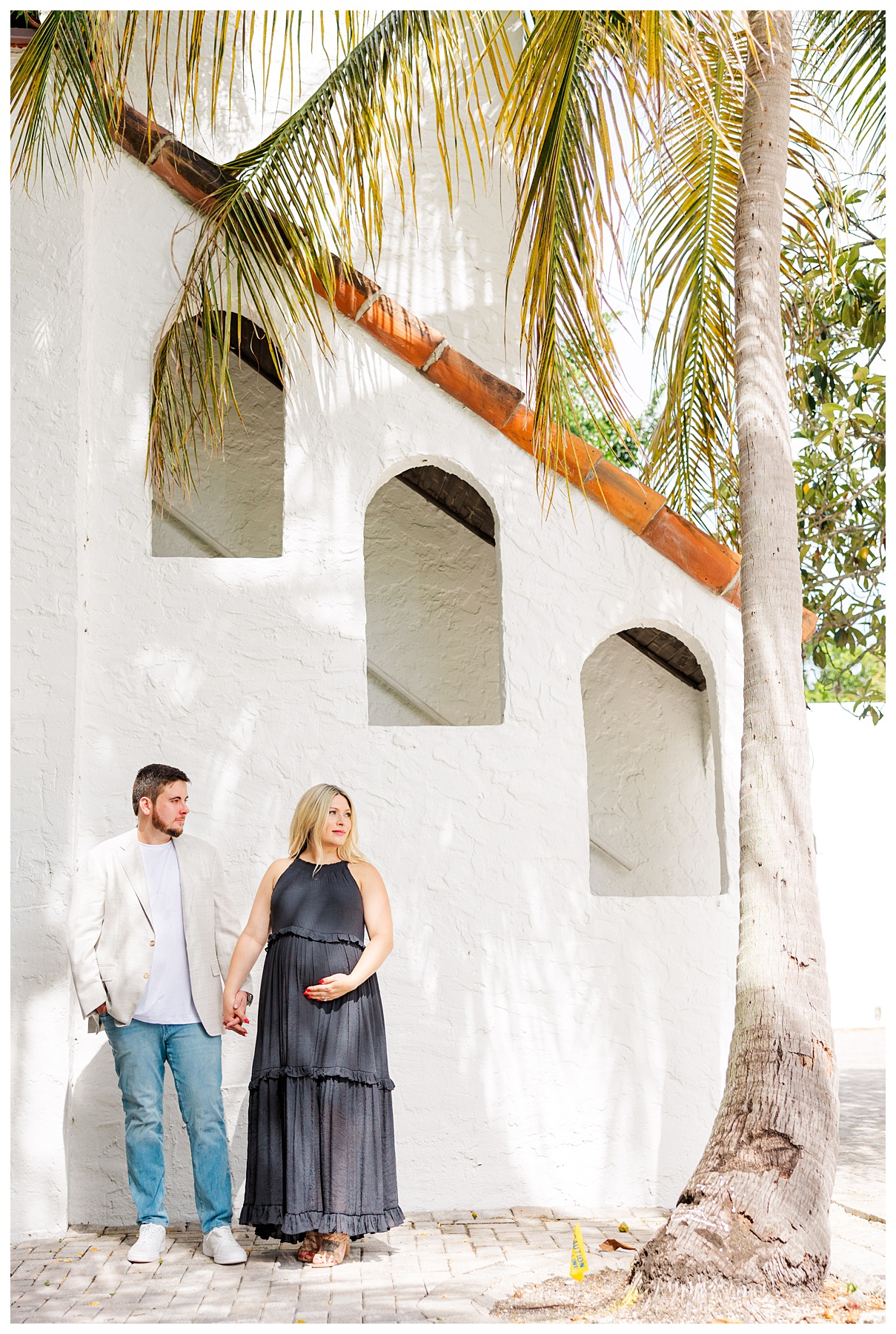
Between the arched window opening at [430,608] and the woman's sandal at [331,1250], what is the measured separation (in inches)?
133

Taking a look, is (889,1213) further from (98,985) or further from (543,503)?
(543,503)

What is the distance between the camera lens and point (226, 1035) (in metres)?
5.28

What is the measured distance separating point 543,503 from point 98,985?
2878 mm

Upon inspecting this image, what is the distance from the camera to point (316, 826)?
4.68 m

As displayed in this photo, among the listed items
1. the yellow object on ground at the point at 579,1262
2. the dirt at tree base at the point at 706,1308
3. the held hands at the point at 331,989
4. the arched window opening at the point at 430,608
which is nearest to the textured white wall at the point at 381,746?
the held hands at the point at 331,989

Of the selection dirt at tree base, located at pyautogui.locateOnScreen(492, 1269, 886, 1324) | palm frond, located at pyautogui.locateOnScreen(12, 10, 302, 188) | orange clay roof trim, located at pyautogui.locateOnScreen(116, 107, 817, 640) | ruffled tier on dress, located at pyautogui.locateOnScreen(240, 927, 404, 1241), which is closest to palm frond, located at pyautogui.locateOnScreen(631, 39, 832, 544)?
orange clay roof trim, located at pyautogui.locateOnScreen(116, 107, 817, 640)

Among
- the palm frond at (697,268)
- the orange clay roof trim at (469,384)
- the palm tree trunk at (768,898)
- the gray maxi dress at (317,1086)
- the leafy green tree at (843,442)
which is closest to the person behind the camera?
the palm tree trunk at (768,898)

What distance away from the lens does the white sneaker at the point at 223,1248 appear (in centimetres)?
451

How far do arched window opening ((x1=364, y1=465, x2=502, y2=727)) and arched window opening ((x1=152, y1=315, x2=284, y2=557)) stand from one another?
0.68 meters

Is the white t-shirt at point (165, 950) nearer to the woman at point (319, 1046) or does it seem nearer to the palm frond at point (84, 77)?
the woman at point (319, 1046)

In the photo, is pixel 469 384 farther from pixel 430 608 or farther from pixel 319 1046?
pixel 319 1046

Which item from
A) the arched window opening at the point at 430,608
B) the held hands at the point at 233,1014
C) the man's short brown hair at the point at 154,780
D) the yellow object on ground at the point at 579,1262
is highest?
the arched window opening at the point at 430,608

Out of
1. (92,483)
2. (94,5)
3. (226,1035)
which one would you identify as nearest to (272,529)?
(92,483)

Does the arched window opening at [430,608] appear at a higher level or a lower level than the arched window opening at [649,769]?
higher
